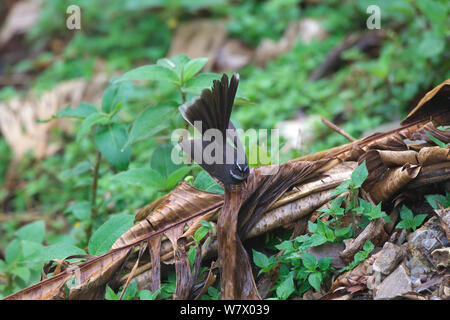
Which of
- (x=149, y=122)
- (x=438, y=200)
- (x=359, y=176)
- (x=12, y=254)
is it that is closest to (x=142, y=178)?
(x=149, y=122)

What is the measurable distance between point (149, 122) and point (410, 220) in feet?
3.32

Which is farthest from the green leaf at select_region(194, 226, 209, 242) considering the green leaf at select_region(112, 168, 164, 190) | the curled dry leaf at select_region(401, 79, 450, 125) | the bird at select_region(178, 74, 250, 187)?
the curled dry leaf at select_region(401, 79, 450, 125)

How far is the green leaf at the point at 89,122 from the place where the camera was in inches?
75.3

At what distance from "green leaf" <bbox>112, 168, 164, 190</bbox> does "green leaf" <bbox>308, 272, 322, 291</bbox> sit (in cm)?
69

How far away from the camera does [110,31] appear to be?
4.91 m

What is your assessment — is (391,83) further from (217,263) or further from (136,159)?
(217,263)

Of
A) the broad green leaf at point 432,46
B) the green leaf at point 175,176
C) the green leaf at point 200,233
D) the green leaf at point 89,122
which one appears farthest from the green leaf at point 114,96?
the broad green leaf at point 432,46

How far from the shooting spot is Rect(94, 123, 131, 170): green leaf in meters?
1.91

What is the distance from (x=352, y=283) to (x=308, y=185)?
36 cm

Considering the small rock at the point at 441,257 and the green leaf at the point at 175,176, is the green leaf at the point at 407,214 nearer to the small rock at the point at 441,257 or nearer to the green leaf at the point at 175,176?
the small rock at the point at 441,257

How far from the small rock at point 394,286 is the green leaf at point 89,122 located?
4.14 feet

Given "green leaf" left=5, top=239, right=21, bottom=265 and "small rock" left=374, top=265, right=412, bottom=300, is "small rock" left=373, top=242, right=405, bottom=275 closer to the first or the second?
"small rock" left=374, top=265, right=412, bottom=300

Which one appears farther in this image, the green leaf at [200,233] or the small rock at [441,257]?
the green leaf at [200,233]

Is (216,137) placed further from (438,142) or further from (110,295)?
(438,142)
